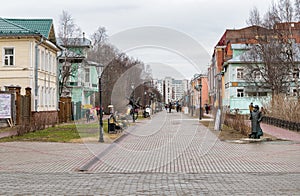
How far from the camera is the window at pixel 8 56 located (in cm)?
3731

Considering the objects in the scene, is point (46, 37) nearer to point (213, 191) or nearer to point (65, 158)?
point (65, 158)

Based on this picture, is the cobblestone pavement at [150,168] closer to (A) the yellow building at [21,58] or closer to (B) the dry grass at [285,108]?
(B) the dry grass at [285,108]

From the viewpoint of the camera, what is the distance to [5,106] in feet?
96.8

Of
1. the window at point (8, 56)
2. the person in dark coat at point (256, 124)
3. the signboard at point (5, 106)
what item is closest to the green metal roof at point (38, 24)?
the window at point (8, 56)

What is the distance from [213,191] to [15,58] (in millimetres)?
30183

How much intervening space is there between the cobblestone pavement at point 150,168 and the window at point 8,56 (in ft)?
60.1

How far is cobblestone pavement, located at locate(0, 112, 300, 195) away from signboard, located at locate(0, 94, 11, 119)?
967cm

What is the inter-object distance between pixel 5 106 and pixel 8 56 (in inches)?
357

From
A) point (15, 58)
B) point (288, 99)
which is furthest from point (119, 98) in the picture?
point (288, 99)

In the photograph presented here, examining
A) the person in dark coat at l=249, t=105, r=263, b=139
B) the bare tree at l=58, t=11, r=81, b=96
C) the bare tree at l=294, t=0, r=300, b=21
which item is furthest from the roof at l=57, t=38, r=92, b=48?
the person in dark coat at l=249, t=105, r=263, b=139

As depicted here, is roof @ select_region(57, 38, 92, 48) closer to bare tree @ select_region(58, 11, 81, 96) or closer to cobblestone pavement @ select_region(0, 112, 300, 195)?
bare tree @ select_region(58, 11, 81, 96)

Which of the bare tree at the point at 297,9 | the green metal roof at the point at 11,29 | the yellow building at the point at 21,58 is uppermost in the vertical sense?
the bare tree at the point at 297,9

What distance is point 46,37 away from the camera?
1597 inches

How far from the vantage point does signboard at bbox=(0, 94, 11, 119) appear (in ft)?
96.3
